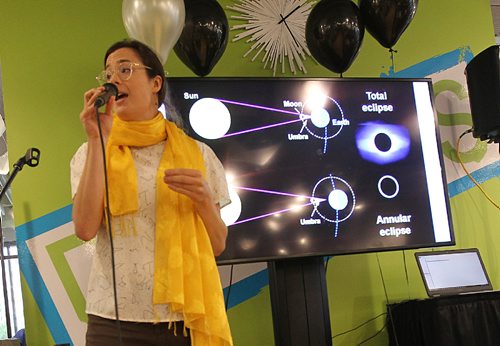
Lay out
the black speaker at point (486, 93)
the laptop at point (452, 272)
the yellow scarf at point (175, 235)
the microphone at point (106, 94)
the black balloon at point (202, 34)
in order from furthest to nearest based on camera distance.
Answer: the black speaker at point (486, 93) → the laptop at point (452, 272) → the black balloon at point (202, 34) → the yellow scarf at point (175, 235) → the microphone at point (106, 94)

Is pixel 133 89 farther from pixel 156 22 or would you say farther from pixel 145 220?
pixel 156 22

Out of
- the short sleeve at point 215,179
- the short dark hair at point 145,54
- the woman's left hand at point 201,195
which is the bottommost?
the woman's left hand at point 201,195

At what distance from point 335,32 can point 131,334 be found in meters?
2.02

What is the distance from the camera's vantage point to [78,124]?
3.42m

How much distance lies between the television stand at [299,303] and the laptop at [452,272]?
0.62 m

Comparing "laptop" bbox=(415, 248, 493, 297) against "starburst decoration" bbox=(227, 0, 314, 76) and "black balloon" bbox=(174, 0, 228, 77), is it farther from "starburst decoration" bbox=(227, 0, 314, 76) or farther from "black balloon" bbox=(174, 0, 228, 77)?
"black balloon" bbox=(174, 0, 228, 77)

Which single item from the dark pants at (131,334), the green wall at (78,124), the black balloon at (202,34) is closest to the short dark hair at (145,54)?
the dark pants at (131,334)

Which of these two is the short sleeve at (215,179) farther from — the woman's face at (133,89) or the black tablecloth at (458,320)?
the black tablecloth at (458,320)

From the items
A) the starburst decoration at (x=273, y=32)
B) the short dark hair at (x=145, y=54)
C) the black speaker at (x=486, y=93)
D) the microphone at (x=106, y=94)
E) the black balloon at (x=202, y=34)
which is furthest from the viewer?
the starburst decoration at (x=273, y=32)

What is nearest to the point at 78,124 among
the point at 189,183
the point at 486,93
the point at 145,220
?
the point at 145,220

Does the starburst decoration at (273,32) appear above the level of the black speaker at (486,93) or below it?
above

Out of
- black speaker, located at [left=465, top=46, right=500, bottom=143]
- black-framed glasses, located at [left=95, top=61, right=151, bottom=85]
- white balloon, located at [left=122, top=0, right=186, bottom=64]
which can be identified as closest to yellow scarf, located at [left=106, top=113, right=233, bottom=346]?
black-framed glasses, located at [left=95, top=61, right=151, bottom=85]

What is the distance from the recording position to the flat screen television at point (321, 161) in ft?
10.4

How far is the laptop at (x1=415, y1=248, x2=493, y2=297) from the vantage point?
3.48 meters
